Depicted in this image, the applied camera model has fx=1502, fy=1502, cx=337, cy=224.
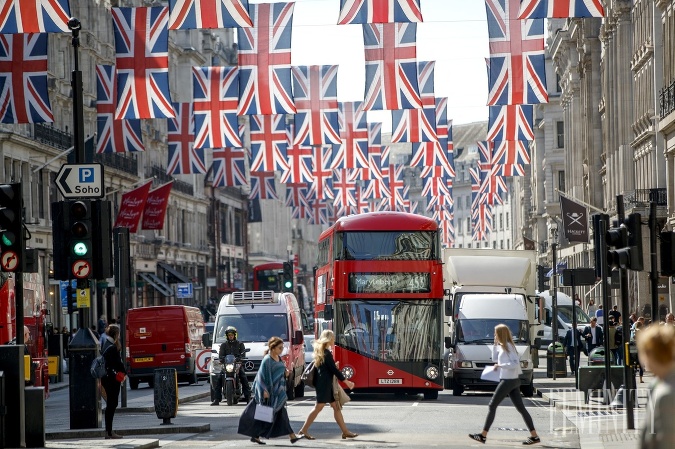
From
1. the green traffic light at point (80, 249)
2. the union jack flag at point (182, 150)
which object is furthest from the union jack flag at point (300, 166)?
the green traffic light at point (80, 249)

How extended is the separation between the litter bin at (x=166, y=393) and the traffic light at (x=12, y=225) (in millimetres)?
4972

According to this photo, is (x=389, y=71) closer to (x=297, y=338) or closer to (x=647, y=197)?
(x=297, y=338)

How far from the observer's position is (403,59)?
122 feet

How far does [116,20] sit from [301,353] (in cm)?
929

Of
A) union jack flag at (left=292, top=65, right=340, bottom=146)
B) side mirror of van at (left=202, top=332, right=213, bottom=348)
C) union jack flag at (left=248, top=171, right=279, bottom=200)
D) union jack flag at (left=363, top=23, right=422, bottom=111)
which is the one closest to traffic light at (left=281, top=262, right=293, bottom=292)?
union jack flag at (left=292, top=65, right=340, bottom=146)

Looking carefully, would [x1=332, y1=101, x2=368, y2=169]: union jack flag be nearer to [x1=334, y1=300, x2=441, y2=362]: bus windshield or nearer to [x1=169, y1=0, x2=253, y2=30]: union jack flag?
[x1=334, y1=300, x2=441, y2=362]: bus windshield

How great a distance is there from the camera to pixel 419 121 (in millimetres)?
43625

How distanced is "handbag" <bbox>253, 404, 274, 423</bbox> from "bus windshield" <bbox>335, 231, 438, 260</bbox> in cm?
1205

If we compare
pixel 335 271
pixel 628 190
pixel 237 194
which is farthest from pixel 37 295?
pixel 237 194

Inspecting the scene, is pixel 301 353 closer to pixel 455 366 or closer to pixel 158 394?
pixel 455 366

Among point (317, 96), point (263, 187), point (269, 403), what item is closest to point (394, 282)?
point (269, 403)

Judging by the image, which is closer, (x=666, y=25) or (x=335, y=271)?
(x=335, y=271)

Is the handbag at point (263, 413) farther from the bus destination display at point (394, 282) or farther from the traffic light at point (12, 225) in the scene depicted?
the bus destination display at point (394, 282)

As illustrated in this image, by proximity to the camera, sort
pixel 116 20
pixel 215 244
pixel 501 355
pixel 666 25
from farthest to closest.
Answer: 1. pixel 215 244
2. pixel 666 25
3. pixel 116 20
4. pixel 501 355
